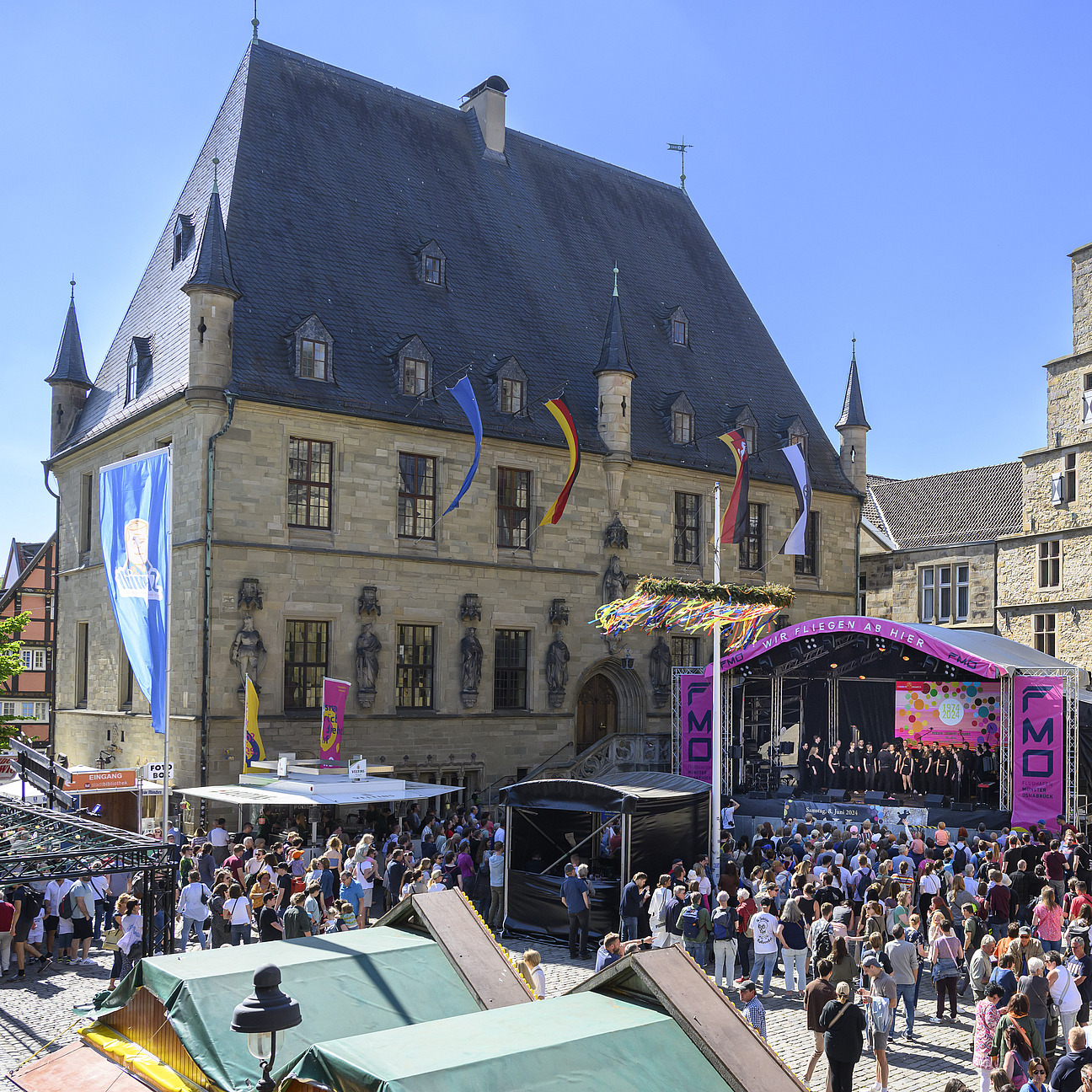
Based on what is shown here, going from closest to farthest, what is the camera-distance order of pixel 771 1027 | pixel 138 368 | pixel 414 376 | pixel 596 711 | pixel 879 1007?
pixel 879 1007 → pixel 771 1027 → pixel 414 376 → pixel 138 368 → pixel 596 711

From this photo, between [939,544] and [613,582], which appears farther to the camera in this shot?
[939,544]

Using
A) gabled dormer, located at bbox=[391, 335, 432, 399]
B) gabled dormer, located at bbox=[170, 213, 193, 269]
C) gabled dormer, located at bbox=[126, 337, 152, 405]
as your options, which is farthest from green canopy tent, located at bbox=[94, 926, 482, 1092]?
gabled dormer, located at bbox=[170, 213, 193, 269]

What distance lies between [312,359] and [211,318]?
2607 millimetres

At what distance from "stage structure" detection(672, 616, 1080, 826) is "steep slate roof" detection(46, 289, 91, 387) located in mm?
18364

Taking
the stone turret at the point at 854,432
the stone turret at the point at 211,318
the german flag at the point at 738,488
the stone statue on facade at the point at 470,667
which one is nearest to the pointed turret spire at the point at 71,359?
the stone turret at the point at 211,318

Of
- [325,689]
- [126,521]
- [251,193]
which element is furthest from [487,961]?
[251,193]

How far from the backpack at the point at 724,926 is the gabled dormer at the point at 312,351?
16.9 meters

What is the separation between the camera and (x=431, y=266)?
31.1 metres

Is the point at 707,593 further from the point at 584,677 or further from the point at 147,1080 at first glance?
the point at 147,1080

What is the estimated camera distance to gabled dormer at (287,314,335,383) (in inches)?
1051

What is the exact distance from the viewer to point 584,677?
30609 mm

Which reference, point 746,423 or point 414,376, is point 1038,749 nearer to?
point 746,423

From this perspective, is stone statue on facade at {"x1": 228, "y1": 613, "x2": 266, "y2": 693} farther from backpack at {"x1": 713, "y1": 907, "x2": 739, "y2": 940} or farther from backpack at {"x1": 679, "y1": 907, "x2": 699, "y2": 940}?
backpack at {"x1": 713, "y1": 907, "x2": 739, "y2": 940}

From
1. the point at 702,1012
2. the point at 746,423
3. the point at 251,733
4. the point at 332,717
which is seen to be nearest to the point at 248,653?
the point at 251,733
